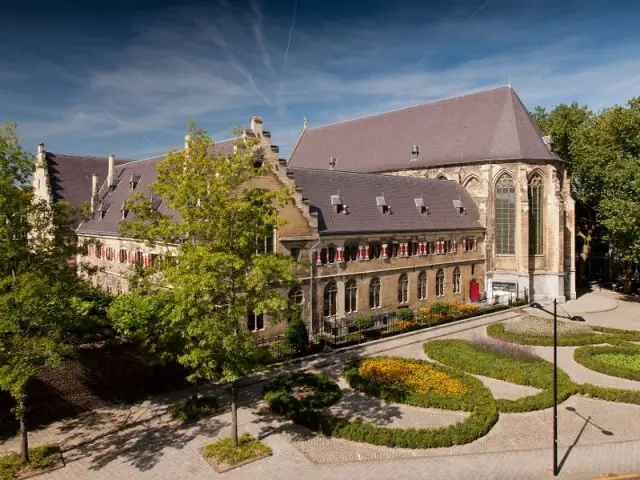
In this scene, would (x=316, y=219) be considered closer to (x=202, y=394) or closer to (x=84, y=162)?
(x=202, y=394)

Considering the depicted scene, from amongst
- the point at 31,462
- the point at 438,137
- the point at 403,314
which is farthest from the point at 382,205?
the point at 31,462

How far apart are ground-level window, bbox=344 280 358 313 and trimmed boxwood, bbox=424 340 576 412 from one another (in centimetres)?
706

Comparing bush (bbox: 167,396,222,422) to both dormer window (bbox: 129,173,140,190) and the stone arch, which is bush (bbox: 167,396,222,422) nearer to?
dormer window (bbox: 129,173,140,190)

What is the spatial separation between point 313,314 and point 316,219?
21.8ft

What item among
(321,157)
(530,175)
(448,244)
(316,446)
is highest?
(321,157)

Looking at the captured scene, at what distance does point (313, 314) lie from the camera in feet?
105

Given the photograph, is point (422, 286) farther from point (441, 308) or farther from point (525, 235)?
point (525, 235)

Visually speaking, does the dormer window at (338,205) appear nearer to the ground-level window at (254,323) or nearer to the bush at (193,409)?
the ground-level window at (254,323)

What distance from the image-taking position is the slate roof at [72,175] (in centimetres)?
4644

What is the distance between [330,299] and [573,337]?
16.5 metres

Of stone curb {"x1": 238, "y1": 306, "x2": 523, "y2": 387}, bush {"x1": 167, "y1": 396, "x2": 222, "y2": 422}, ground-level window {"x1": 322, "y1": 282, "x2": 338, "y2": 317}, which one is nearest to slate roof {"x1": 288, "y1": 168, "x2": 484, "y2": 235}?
ground-level window {"x1": 322, "y1": 282, "x2": 338, "y2": 317}

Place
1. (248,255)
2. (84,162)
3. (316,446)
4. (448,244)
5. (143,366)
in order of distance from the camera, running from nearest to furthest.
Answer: (248,255), (316,446), (143,366), (448,244), (84,162)

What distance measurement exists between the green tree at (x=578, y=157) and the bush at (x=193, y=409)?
1808 inches

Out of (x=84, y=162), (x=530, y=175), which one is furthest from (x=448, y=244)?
(x=84, y=162)
